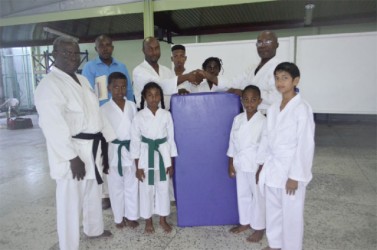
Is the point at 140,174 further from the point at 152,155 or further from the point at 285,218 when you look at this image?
the point at 285,218

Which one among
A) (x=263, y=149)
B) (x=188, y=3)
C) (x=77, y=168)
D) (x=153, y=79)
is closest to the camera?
(x=77, y=168)

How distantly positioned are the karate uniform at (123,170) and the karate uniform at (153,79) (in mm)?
233

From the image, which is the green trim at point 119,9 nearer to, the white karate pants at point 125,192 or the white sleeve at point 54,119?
the white karate pants at point 125,192

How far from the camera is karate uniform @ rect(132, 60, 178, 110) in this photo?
2250 mm

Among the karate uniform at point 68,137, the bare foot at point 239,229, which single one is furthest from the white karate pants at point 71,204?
the bare foot at point 239,229

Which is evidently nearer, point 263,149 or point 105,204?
point 263,149

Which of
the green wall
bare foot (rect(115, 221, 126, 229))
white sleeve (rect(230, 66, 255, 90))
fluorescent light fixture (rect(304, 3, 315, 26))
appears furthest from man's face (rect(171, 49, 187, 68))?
the green wall

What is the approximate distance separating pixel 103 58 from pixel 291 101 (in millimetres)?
1809

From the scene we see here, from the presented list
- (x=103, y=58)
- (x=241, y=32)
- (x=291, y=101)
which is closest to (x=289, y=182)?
(x=291, y=101)

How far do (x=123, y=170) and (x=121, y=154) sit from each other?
0.14 metres

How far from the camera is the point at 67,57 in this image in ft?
5.76

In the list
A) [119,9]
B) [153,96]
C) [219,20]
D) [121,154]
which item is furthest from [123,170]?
[219,20]

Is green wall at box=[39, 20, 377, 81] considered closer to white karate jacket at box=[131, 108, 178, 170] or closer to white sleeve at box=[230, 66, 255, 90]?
white sleeve at box=[230, 66, 255, 90]

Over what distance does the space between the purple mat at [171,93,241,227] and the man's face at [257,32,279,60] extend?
41cm
